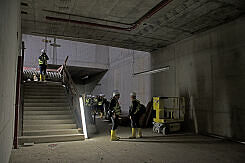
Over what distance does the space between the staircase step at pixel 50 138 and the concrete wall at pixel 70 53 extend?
42.6 feet

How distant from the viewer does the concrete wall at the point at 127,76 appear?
1184cm

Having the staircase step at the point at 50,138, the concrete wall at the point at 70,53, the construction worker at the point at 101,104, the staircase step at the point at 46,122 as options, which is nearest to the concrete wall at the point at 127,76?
the concrete wall at the point at 70,53

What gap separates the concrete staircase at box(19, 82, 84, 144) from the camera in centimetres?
622

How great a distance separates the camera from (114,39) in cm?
921

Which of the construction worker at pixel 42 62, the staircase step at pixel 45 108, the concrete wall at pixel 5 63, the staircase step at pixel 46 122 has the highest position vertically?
the construction worker at pixel 42 62

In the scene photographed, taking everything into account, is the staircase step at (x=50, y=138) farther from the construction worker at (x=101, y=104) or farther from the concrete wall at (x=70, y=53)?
the concrete wall at (x=70, y=53)

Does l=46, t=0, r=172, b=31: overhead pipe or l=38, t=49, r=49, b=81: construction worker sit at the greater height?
l=46, t=0, r=172, b=31: overhead pipe

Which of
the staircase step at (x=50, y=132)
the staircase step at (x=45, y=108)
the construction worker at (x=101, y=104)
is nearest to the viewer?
the staircase step at (x=50, y=132)

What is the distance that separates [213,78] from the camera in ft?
24.3

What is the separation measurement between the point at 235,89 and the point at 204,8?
2.97 meters

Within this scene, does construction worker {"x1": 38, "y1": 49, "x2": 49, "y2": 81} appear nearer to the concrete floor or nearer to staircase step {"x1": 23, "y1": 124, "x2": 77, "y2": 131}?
staircase step {"x1": 23, "y1": 124, "x2": 77, "y2": 131}

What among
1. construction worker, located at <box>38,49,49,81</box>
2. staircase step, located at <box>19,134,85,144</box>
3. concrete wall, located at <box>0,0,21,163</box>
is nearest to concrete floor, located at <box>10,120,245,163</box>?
staircase step, located at <box>19,134,85,144</box>

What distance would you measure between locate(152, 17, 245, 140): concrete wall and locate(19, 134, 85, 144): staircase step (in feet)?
16.3

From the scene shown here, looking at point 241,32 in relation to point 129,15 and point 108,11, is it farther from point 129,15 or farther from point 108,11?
point 108,11
